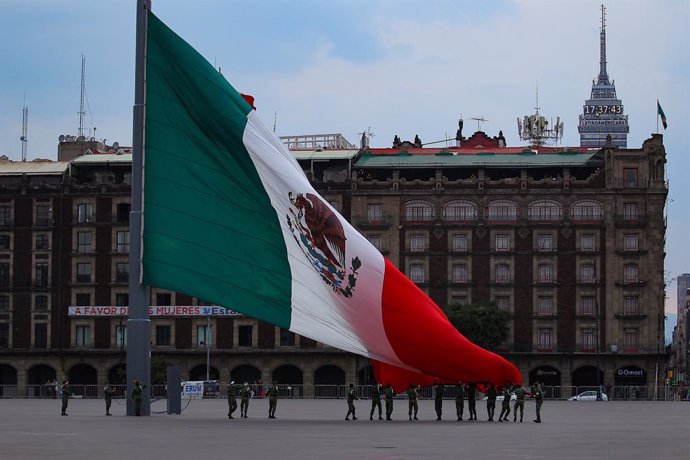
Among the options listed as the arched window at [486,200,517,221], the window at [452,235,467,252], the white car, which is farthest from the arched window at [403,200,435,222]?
the white car

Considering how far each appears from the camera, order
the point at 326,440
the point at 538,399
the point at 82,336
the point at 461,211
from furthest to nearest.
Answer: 1. the point at 82,336
2. the point at 461,211
3. the point at 538,399
4. the point at 326,440

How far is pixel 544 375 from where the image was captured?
117 metres

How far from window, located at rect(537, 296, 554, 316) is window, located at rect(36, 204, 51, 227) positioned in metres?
42.8

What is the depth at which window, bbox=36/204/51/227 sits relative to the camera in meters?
123

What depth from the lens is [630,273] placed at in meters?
117

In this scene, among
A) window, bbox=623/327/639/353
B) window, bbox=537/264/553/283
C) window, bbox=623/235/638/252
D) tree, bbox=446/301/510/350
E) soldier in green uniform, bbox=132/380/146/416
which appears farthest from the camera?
window, bbox=537/264/553/283

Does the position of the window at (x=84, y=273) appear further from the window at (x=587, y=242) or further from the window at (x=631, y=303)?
the window at (x=631, y=303)

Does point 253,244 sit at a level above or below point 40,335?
above

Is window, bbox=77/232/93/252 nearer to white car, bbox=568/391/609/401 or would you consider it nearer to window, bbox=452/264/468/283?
window, bbox=452/264/468/283

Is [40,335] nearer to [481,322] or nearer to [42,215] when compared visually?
[42,215]

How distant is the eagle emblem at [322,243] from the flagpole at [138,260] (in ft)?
16.0

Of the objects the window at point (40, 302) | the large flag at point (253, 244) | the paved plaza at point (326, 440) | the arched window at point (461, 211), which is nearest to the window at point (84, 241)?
the window at point (40, 302)

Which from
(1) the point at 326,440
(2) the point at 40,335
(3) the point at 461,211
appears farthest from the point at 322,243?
(2) the point at 40,335

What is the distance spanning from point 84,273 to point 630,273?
153 ft
